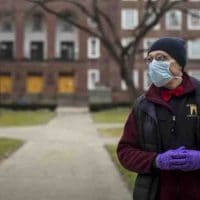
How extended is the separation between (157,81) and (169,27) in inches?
2890

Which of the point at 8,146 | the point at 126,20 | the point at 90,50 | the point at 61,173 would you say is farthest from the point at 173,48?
the point at 126,20

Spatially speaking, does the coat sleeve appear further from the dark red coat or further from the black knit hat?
the black knit hat

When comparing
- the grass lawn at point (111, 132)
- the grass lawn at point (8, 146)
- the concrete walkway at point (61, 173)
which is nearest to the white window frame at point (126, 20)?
the grass lawn at point (111, 132)

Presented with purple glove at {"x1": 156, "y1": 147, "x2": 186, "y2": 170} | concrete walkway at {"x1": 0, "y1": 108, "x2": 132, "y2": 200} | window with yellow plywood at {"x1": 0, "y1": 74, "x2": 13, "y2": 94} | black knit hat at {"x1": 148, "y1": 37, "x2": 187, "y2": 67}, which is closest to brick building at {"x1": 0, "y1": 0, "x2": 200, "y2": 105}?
window with yellow plywood at {"x1": 0, "y1": 74, "x2": 13, "y2": 94}

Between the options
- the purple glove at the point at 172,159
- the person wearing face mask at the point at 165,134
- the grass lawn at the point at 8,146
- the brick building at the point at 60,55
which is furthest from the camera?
the brick building at the point at 60,55

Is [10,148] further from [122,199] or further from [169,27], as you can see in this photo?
[169,27]

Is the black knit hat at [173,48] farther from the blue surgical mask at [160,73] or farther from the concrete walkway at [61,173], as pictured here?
the concrete walkway at [61,173]

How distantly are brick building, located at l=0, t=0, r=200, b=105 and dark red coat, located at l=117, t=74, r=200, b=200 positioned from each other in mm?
66152

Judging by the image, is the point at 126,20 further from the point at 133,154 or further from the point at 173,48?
the point at 133,154

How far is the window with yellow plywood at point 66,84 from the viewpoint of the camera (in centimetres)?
7394

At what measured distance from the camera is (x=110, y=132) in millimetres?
28203

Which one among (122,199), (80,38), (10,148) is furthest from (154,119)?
(80,38)

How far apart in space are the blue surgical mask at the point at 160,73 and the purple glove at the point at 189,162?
45 cm

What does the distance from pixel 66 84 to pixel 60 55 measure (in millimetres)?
3554
